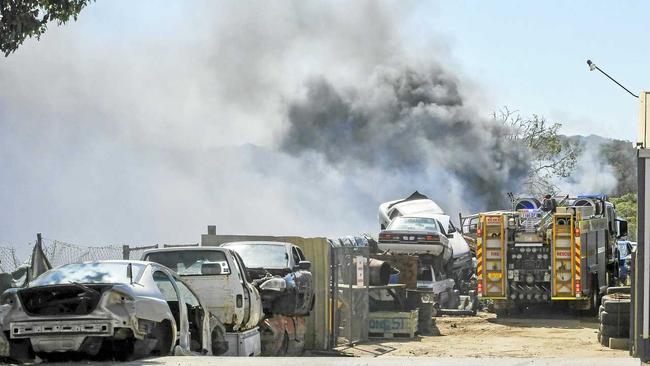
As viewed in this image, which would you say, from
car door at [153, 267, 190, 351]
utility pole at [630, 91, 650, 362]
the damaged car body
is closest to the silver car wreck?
car door at [153, 267, 190, 351]

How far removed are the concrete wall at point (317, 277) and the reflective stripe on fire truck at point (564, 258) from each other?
25.5ft

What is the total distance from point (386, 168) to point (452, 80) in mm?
5359

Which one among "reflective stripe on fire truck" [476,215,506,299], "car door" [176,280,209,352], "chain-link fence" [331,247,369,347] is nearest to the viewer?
"car door" [176,280,209,352]

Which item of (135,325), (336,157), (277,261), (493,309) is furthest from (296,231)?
(135,325)

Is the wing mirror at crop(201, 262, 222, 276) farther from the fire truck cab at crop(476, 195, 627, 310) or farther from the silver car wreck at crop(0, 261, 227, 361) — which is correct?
the fire truck cab at crop(476, 195, 627, 310)

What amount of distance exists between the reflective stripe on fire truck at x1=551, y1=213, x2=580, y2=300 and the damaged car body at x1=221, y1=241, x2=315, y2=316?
886 centimetres

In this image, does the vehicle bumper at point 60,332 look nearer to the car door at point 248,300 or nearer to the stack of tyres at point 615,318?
the car door at point 248,300

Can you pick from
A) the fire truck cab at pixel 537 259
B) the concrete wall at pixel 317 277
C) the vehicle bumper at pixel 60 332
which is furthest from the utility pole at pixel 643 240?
the fire truck cab at pixel 537 259

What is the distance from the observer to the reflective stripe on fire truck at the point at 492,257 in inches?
1107

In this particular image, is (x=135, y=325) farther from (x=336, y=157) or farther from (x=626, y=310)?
(x=336, y=157)

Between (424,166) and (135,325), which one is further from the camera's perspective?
(424,166)

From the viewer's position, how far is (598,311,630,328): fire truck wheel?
20.1 metres

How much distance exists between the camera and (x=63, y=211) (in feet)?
170

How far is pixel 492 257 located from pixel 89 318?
17072 mm
